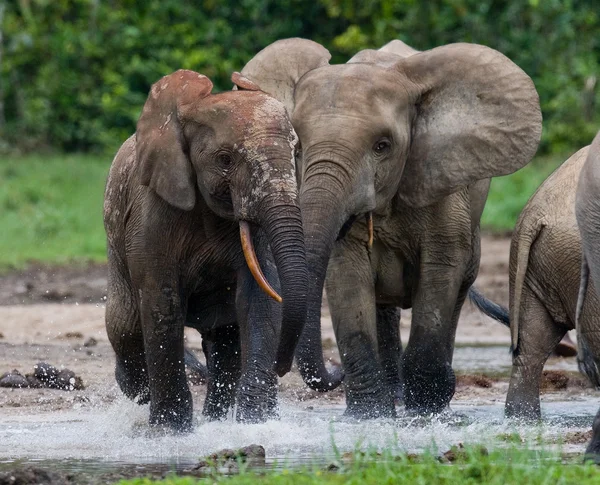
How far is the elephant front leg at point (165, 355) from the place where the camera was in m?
6.08

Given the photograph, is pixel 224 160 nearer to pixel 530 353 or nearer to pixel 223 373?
pixel 223 373

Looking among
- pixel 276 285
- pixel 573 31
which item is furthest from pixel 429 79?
pixel 573 31

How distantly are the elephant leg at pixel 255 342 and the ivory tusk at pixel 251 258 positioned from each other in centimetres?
31

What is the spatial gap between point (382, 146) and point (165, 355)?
1339 mm

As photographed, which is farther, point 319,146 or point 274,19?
point 274,19

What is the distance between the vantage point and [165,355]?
616 cm

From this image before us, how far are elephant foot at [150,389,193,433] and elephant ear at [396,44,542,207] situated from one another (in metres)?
1.45

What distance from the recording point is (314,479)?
433 cm

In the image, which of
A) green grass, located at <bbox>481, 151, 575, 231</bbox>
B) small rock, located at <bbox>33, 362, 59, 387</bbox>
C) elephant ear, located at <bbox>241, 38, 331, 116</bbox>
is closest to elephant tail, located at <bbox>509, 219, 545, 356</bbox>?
elephant ear, located at <bbox>241, 38, 331, 116</bbox>

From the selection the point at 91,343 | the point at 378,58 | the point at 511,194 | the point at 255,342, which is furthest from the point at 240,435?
the point at 511,194

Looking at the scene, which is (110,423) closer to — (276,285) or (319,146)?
(276,285)

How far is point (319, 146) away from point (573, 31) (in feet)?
43.5

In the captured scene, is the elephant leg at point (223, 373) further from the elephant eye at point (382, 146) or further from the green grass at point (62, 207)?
the green grass at point (62, 207)

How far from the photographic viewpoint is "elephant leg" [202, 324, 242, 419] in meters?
6.57
